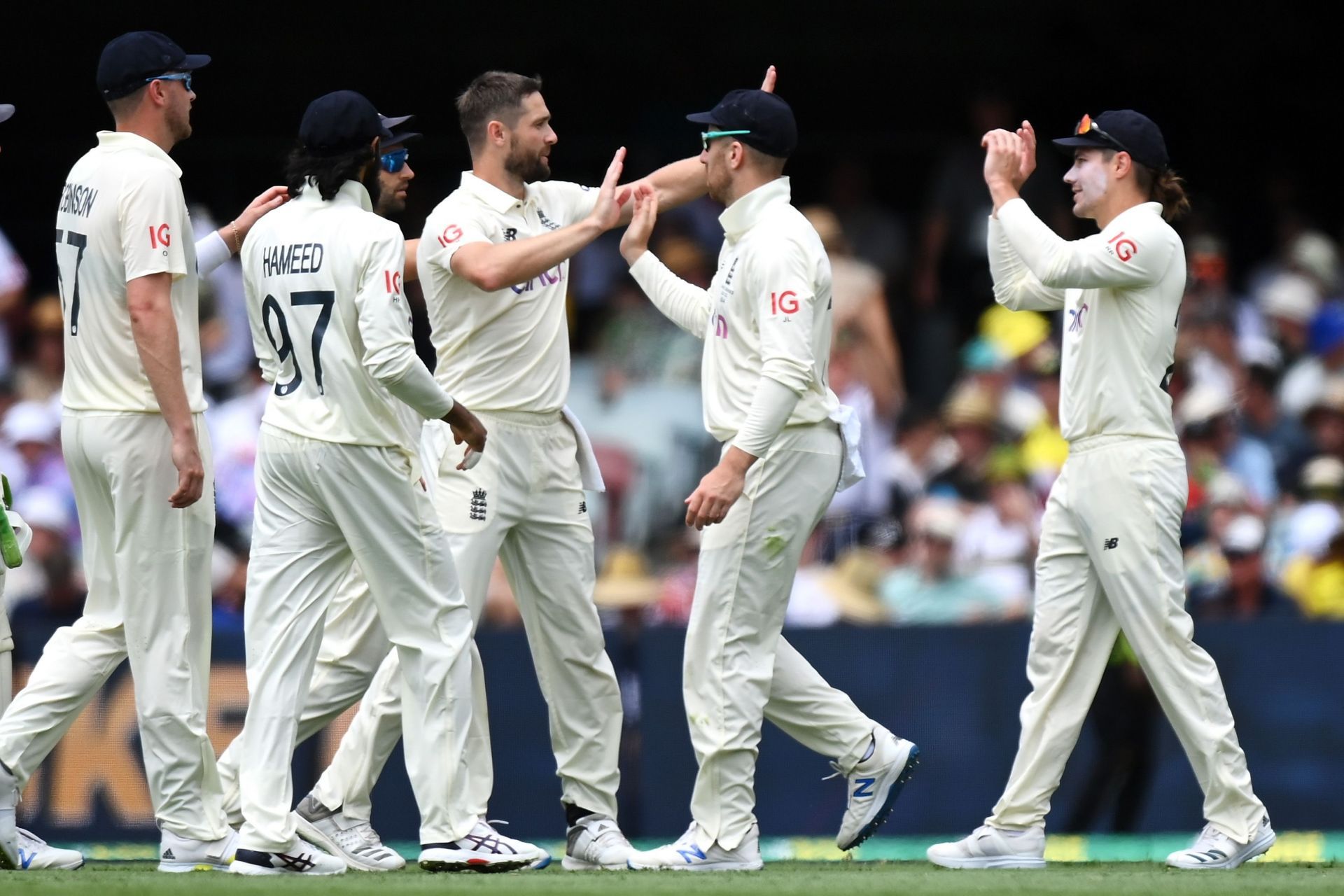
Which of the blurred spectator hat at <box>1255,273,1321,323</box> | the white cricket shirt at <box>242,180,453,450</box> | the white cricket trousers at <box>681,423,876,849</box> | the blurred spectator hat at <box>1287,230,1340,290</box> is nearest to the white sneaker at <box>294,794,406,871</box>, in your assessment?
the white cricket trousers at <box>681,423,876,849</box>

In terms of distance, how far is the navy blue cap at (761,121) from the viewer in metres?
6.52

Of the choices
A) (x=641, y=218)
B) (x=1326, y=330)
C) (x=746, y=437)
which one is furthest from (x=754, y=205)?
(x=1326, y=330)

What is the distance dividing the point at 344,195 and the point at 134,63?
2.83 feet

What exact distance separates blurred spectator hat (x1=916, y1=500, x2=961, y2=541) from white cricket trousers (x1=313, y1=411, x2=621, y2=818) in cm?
338

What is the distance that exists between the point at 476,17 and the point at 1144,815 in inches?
285

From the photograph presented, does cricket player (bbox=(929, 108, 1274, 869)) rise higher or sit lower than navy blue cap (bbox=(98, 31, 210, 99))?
lower

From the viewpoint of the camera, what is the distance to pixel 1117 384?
654 centimetres

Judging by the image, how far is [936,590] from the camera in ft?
31.9

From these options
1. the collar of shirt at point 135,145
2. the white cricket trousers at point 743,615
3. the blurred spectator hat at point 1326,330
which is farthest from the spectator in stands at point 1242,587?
the collar of shirt at point 135,145

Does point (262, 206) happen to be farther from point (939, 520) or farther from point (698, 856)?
point (939, 520)

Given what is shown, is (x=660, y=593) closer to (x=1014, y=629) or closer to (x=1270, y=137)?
(x=1014, y=629)

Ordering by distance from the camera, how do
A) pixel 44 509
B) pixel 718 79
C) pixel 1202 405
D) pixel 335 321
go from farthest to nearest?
pixel 718 79
pixel 1202 405
pixel 44 509
pixel 335 321

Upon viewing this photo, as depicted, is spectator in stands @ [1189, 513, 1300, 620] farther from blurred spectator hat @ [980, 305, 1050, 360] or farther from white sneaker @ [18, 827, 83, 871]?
white sneaker @ [18, 827, 83, 871]

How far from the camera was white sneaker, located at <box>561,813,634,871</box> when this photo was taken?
6520 millimetres
